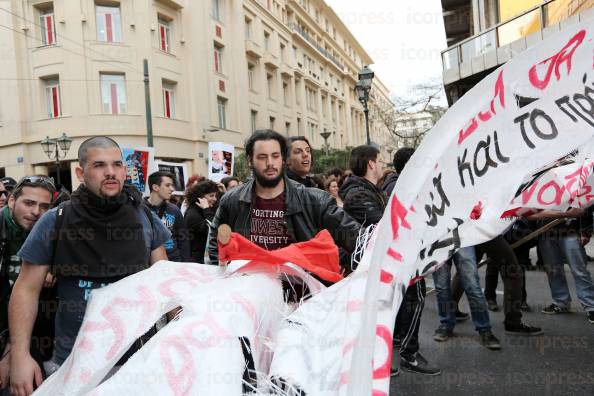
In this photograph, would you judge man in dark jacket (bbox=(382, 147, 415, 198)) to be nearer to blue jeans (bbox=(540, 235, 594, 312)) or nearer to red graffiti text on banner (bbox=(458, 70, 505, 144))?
blue jeans (bbox=(540, 235, 594, 312))

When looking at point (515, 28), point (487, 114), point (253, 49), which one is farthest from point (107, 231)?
point (253, 49)

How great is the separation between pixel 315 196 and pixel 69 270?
4.33 feet

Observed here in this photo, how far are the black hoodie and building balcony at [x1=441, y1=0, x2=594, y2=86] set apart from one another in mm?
8200

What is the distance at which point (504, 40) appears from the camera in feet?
42.4

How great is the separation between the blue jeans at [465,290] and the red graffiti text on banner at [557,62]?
3197mm

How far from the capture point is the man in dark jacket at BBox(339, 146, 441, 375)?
11.4 ft

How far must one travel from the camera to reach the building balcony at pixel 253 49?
1023 inches

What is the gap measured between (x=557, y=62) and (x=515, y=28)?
43.3 ft

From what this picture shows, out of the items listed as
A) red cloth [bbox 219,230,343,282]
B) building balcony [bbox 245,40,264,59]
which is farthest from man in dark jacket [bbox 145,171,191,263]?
building balcony [bbox 245,40,264,59]

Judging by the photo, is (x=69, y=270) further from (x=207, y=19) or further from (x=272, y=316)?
(x=207, y=19)

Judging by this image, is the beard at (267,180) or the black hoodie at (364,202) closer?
the beard at (267,180)

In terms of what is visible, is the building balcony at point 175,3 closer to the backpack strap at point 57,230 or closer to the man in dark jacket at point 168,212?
the man in dark jacket at point 168,212

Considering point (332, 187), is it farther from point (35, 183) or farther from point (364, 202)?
point (35, 183)

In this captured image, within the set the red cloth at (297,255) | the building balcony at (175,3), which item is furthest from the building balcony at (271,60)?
the red cloth at (297,255)
